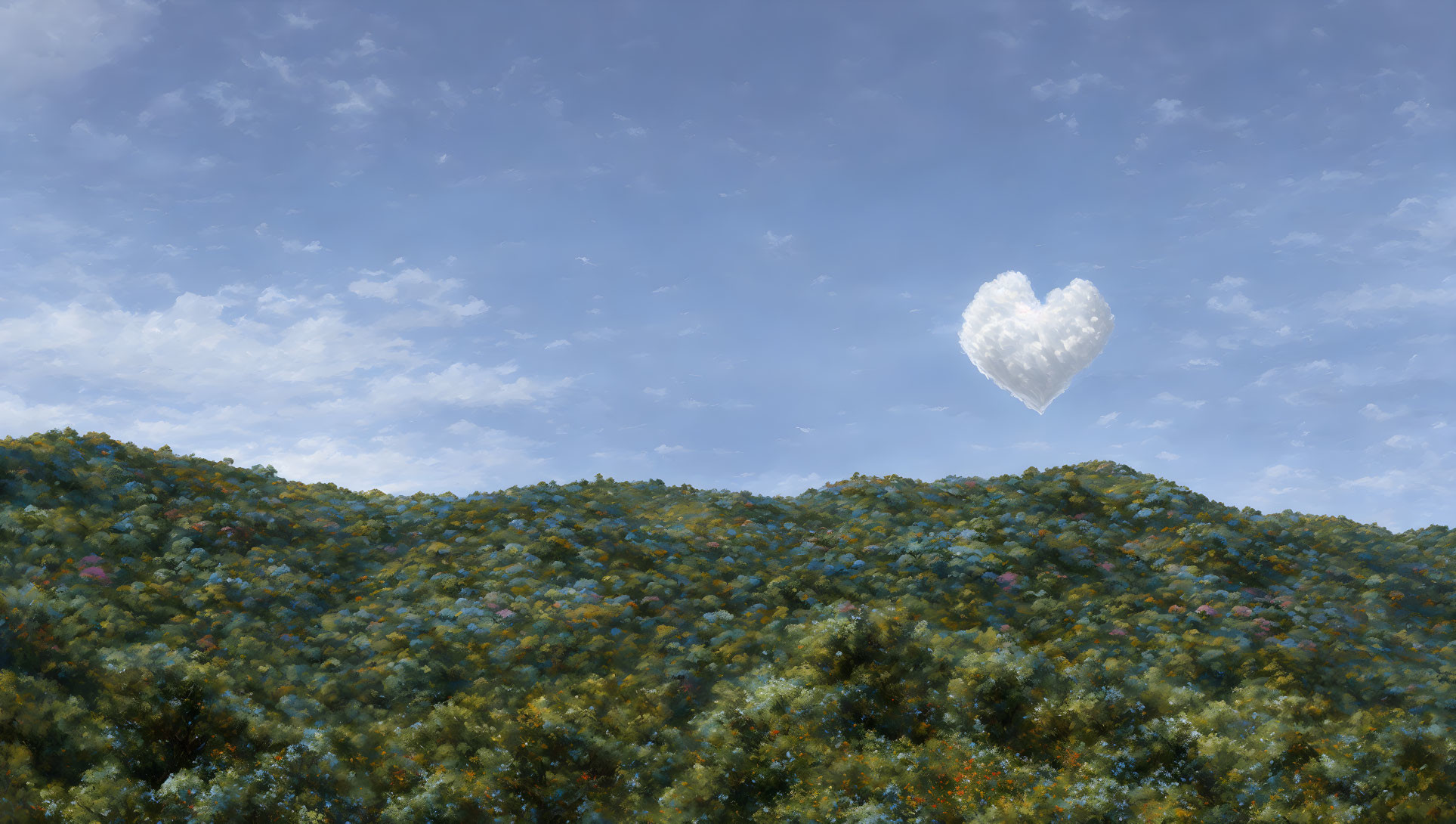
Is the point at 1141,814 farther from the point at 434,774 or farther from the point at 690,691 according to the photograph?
the point at 434,774

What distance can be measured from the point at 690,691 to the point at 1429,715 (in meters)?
11.7

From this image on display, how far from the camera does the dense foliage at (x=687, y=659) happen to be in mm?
13648

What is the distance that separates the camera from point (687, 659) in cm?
1686

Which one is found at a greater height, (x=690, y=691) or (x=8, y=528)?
(x=8, y=528)

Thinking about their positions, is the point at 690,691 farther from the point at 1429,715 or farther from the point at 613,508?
the point at 1429,715

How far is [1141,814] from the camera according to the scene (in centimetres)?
1340

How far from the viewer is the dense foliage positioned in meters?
13.6

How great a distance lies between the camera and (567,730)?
48.4 ft

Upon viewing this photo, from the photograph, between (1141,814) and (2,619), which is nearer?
(1141,814)

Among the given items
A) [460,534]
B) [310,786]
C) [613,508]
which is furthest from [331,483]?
[310,786]

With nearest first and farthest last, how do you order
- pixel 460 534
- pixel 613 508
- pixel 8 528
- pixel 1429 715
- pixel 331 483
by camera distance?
pixel 1429 715, pixel 8 528, pixel 460 534, pixel 613 508, pixel 331 483

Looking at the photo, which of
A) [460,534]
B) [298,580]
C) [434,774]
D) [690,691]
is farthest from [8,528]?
[690,691]

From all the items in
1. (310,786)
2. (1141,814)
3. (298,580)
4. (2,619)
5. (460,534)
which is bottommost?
(310,786)

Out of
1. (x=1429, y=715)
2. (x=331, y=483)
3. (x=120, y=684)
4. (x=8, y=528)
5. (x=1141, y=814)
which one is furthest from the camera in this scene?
(x=331, y=483)
